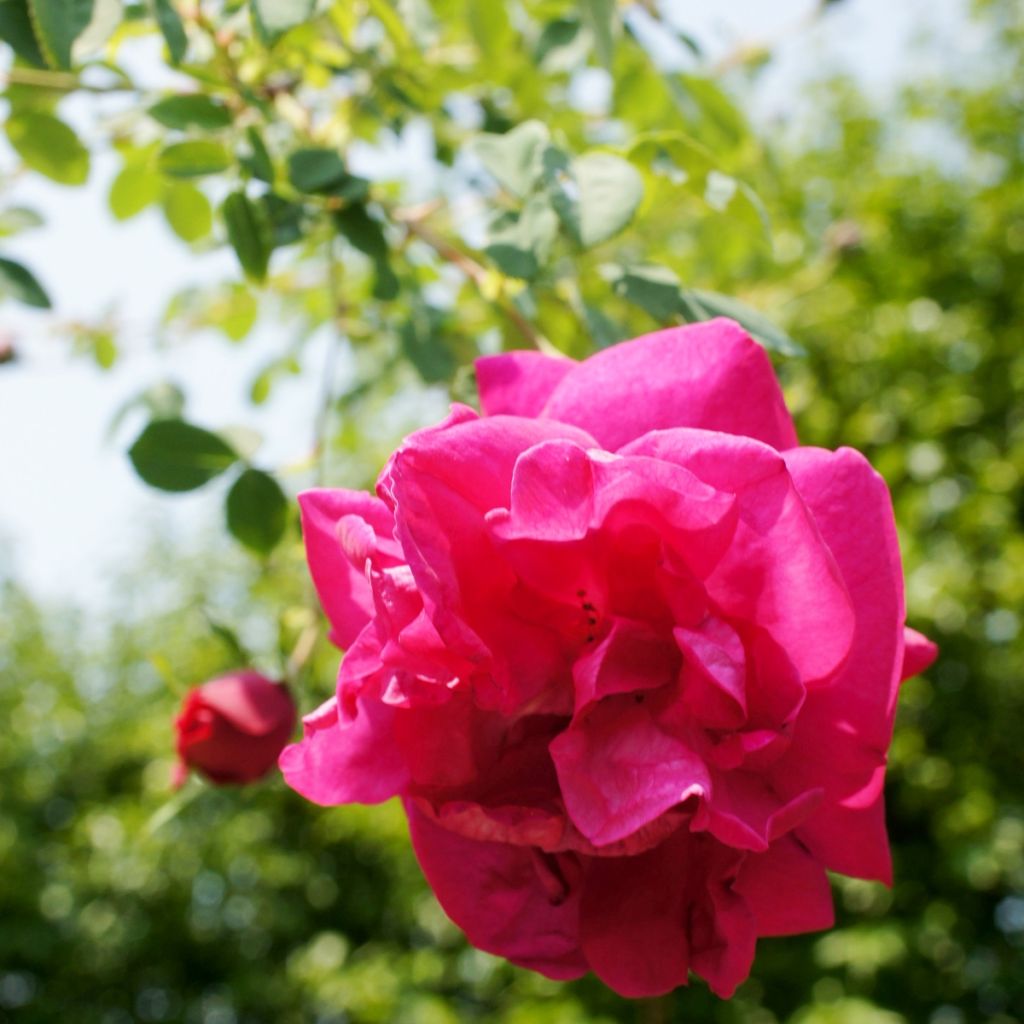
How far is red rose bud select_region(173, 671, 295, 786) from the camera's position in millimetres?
777

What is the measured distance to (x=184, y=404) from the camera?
3.50 ft

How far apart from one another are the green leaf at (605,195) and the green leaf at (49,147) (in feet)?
1.38

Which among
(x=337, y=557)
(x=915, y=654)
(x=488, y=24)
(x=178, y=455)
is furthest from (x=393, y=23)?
(x=915, y=654)

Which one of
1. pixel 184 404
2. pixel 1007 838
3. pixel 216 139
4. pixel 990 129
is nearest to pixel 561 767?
pixel 216 139

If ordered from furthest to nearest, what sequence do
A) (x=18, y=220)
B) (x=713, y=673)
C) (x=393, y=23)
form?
1. (x=18, y=220)
2. (x=393, y=23)
3. (x=713, y=673)

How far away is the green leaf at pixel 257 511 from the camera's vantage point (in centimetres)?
84

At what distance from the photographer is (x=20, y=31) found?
0.70m

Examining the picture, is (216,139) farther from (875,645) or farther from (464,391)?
(875,645)

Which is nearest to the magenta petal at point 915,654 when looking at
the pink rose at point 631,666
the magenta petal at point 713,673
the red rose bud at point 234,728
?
the pink rose at point 631,666

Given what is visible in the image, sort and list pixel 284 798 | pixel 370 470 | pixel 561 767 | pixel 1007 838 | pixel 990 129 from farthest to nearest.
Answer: pixel 284 798 → pixel 370 470 → pixel 990 129 → pixel 1007 838 → pixel 561 767

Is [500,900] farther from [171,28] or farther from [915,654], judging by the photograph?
[171,28]

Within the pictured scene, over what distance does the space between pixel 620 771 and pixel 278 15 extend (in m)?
0.47

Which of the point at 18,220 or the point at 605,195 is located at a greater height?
the point at 605,195

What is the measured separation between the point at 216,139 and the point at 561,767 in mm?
569
